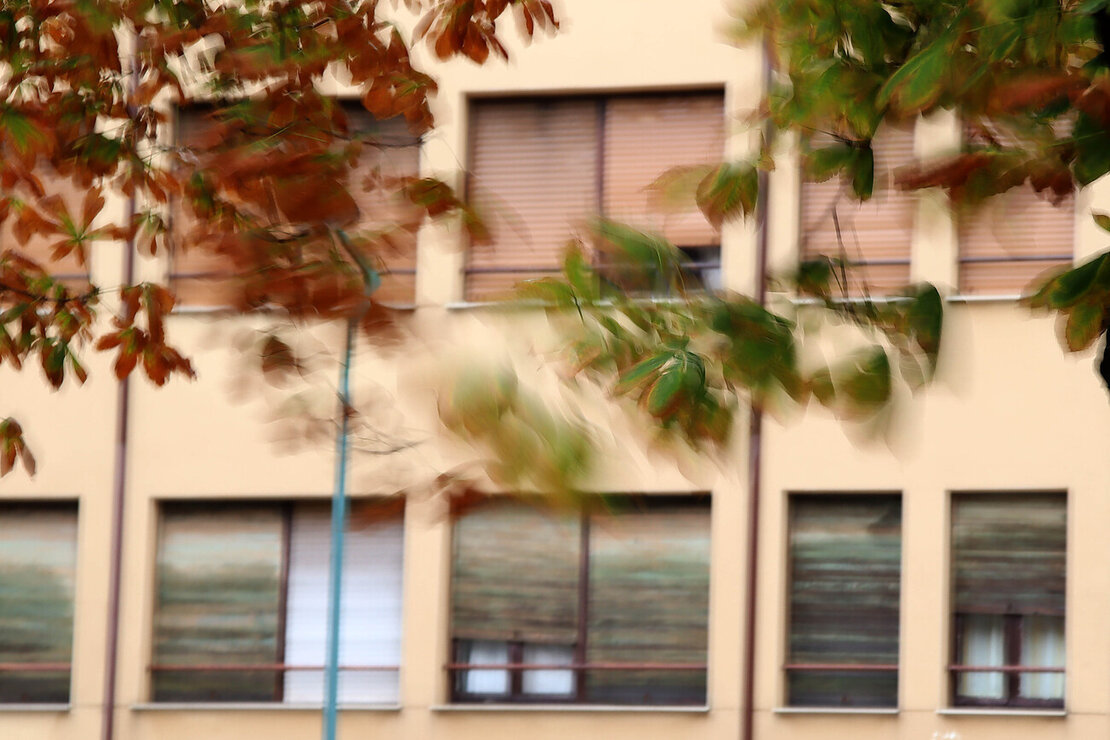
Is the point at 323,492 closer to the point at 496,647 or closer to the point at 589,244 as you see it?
the point at 496,647

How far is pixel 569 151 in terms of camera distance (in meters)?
17.0

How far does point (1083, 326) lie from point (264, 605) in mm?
14365

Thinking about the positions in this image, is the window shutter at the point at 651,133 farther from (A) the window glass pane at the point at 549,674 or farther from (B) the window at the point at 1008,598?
(A) the window glass pane at the point at 549,674

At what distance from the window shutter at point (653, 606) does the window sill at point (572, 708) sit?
5.5 inches

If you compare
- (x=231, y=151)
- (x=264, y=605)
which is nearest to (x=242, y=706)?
(x=264, y=605)

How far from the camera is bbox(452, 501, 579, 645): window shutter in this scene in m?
16.5

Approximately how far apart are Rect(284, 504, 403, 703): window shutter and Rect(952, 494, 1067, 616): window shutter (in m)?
4.99

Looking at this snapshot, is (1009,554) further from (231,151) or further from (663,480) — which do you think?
(231,151)

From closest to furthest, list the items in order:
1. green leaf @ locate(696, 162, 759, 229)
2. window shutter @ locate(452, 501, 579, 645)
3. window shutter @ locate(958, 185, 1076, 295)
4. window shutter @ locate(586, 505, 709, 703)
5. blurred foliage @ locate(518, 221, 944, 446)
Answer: blurred foliage @ locate(518, 221, 944, 446) < green leaf @ locate(696, 162, 759, 229) < window shutter @ locate(958, 185, 1076, 295) < window shutter @ locate(586, 505, 709, 703) < window shutter @ locate(452, 501, 579, 645)

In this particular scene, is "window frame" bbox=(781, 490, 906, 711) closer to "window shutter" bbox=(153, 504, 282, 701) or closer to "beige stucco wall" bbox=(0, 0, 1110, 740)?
"beige stucco wall" bbox=(0, 0, 1110, 740)

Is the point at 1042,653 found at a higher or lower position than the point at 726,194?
lower

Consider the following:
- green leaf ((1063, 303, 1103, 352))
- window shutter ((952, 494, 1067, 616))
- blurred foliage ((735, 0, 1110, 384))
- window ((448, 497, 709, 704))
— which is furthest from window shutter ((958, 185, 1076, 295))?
green leaf ((1063, 303, 1103, 352))

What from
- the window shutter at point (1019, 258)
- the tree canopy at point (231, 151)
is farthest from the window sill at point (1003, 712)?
the tree canopy at point (231, 151)

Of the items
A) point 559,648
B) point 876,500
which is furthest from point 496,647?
point 876,500
